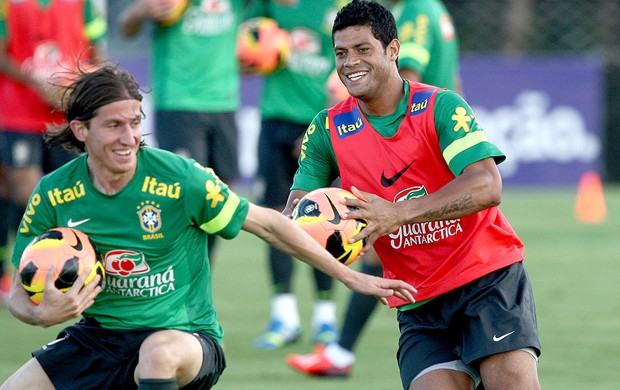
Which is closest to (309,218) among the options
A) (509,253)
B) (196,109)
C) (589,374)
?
(509,253)

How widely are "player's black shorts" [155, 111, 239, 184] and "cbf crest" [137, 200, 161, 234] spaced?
311 cm

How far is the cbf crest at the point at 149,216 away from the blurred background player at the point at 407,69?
1.94 metres

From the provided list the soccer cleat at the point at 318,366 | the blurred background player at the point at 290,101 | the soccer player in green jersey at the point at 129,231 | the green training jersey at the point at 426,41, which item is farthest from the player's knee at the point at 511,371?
the blurred background player at the point at 290,101

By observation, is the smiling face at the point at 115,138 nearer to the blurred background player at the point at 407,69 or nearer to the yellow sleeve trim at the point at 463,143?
the yellow sleeve trim at the point at 463,143

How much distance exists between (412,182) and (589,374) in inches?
97.0

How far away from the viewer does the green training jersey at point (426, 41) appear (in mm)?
7105

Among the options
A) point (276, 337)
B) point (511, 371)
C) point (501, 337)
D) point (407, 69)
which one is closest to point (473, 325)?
point (501, 337)

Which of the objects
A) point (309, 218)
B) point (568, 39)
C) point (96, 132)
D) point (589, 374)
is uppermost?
point (568, 39)

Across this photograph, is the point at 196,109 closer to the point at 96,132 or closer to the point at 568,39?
the point at 96,132

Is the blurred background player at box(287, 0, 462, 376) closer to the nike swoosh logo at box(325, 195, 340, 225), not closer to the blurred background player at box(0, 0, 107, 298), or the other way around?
the nike swoosh logo at box(325, 195, 340, 225)

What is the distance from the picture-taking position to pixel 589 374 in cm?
691

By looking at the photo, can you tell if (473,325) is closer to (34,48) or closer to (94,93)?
(94,93)

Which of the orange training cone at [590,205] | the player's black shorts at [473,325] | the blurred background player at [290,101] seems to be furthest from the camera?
the orange training cone at [590,205]

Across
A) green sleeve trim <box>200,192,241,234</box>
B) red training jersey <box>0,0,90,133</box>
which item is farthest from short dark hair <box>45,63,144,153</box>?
red training jersey <box>0,0,90,133</box>
